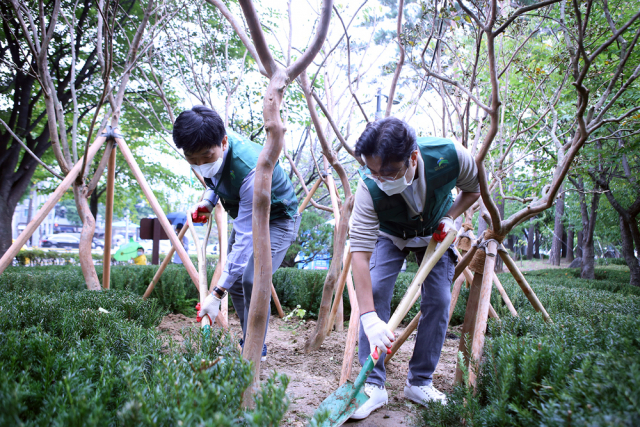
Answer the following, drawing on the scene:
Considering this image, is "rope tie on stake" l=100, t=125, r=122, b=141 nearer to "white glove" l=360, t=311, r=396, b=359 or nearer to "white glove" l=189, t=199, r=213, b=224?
"white glove" l=189, t=199, r=213, b=224

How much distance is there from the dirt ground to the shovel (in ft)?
0.66

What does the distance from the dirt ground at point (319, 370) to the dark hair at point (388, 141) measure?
3.87 feet

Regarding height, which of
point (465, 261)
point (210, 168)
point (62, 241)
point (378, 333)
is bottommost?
point (62, 241)

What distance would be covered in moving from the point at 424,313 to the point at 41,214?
331cm

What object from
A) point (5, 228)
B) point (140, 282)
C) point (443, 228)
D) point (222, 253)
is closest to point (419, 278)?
point (443, 228)

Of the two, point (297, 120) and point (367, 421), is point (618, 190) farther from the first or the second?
point (367, 421)

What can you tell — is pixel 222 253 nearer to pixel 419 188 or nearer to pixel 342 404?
pixel 342 404

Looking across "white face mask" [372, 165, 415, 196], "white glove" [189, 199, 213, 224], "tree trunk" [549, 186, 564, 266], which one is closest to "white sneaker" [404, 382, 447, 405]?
"white face mask" [372, 165, 415, 196]

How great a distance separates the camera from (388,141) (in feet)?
6.34

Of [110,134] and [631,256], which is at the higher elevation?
[110,134]

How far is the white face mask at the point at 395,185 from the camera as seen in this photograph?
2111mm

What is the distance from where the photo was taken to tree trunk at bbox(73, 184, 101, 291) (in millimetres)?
3840

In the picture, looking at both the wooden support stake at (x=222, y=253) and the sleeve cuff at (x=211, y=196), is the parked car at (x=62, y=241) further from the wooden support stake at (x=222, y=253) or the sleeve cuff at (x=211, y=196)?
the sleeve cuff at (x=211, y=196)

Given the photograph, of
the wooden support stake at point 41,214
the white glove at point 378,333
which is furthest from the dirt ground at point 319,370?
the wooden support stake at point 41,214
